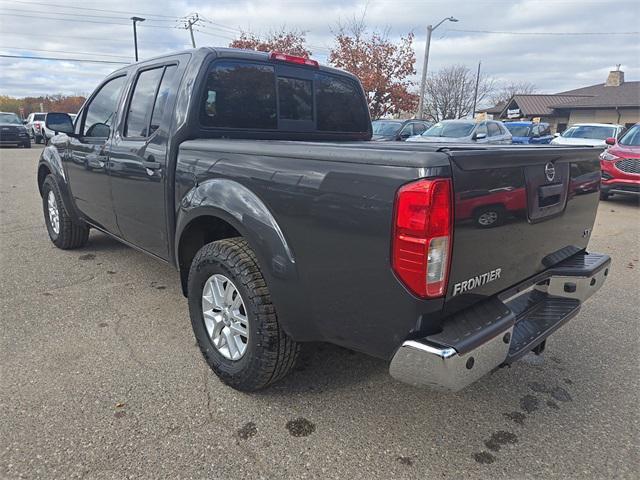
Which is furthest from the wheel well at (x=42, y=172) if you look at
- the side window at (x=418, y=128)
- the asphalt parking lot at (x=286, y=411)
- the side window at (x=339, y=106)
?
the side window at (x=418, y=128)

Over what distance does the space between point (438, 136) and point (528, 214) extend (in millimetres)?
11618

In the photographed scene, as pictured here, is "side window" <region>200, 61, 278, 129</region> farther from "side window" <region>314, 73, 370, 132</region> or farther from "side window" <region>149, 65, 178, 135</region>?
"side window" <region>314, 73, 370, 132</region>

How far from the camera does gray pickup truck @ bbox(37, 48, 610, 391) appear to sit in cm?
184

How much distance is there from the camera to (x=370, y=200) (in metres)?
1.87

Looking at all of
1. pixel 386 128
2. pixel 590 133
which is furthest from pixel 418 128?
pixel 590 133

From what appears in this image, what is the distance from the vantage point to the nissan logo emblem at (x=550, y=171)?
7.63 ft

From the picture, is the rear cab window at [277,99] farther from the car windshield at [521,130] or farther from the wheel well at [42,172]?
the car windshield at [521,130]

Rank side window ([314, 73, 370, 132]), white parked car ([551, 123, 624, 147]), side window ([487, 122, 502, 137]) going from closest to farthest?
1. side window ([314, 73, 370, 132])
2. side window ([487, 122, 502, 137])
3. white parked car ([551, 123, 624, 147])

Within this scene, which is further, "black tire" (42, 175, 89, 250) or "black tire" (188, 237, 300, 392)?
"black tire" (42, 175, 89, 250)

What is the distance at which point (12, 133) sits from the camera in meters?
22.9

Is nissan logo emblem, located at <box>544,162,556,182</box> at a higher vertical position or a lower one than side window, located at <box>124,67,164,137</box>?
lower

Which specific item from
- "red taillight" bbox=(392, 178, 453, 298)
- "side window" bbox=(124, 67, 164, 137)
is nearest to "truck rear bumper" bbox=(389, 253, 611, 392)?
"red taillight" bbox=(392, 178, 453, 298)

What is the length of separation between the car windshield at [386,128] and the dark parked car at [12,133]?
18124mm

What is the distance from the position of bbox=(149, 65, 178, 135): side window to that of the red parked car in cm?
912
